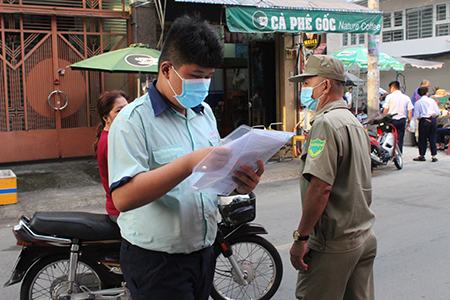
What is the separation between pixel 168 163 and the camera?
1949mm

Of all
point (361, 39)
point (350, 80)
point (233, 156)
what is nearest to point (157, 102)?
point (233, 156)

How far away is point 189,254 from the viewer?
211 centimetres

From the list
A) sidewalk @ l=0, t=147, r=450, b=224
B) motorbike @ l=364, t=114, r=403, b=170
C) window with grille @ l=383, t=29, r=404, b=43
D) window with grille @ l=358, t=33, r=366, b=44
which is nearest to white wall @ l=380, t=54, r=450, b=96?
window with grille @ l=383, t=29, r=404, b=43

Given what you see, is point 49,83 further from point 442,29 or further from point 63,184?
point 442,29

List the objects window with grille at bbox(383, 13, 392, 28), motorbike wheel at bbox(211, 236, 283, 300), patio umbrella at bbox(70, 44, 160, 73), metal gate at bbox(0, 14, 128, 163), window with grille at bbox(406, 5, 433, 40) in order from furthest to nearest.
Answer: window with grille at bbox(383, 13, 392, 28)
window with grille at bbox(406, 5, 433, 40)
metal gate at bbox(0, 14, 128, 163)
patio umbrella at bbox(70, 44, 160, 73)
motorbike wheel at bbox(211, 236, 283, 300)

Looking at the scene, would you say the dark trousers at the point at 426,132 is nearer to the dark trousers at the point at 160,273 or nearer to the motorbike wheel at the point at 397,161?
the motorbike wheel at the point at 397,161

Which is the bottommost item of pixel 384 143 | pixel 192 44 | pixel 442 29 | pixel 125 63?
pixel 384 143

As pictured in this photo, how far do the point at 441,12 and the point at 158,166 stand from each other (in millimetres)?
24381

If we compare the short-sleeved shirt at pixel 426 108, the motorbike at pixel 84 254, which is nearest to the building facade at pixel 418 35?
the short-sleeved shirt at pixel 426 108

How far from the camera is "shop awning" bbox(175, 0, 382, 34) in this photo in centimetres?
962

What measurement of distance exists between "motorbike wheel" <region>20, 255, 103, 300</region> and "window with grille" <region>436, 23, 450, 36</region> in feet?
75.5

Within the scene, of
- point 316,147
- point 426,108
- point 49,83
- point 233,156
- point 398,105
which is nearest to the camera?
point 233,156

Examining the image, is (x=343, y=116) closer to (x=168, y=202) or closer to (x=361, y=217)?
(x=361, y=217)

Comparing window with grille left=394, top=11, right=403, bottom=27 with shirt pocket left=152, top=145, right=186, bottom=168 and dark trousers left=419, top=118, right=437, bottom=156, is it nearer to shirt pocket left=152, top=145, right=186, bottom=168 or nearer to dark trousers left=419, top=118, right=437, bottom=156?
dark trousers left=419, top=118, right=437, bottom=156
